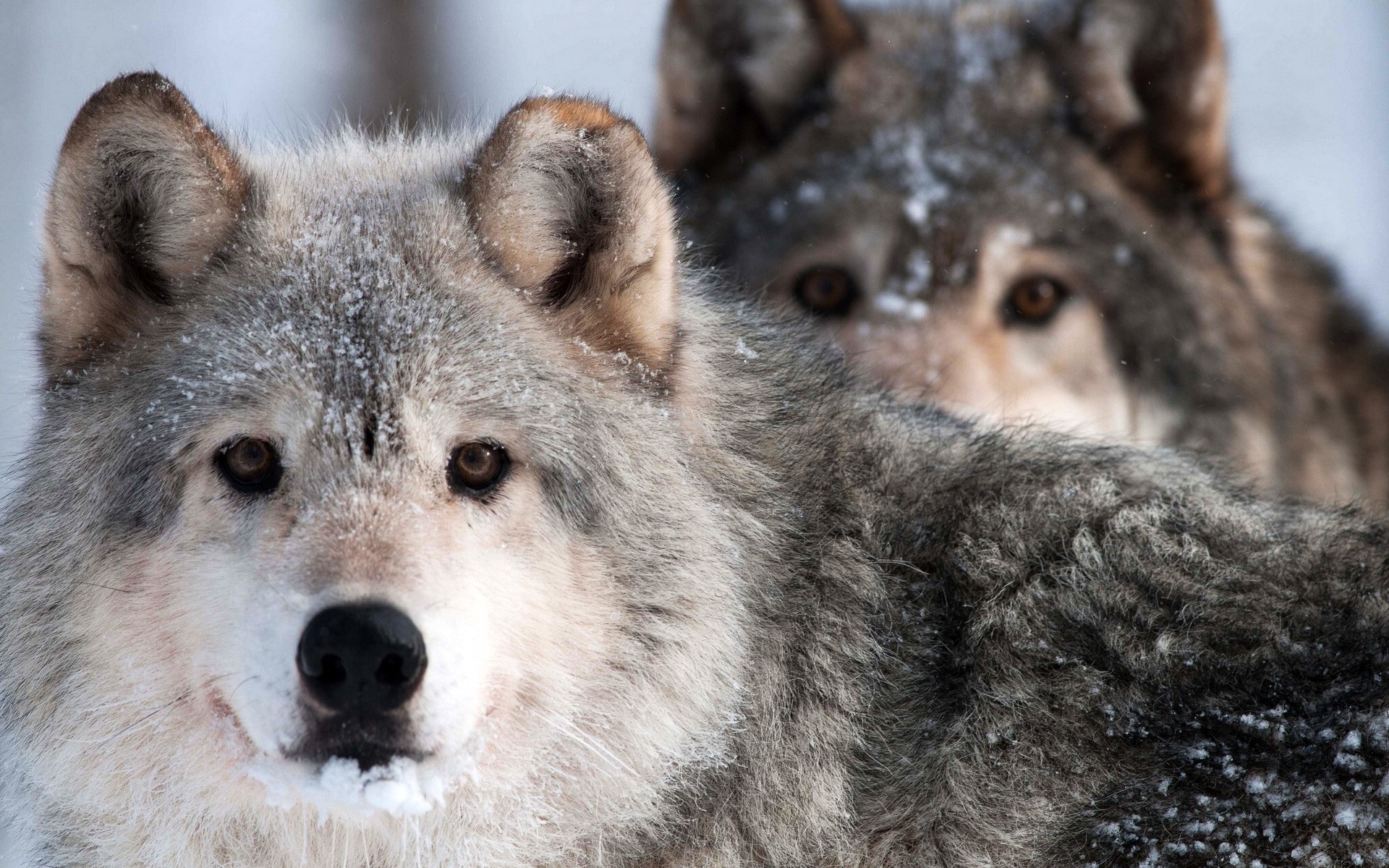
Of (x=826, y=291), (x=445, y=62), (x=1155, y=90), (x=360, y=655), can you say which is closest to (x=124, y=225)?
(x=360, y=655)

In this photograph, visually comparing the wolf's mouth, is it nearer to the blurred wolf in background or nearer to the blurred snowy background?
the blurred wolf in background

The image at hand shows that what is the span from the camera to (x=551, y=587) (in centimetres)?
284

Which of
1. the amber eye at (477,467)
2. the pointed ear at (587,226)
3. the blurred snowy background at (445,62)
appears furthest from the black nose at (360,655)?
the blurred snowy background at (445,62)

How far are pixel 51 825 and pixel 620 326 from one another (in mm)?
1824

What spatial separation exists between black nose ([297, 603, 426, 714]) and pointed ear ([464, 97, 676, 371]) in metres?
0.91

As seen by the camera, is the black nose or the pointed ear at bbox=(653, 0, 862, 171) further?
the pointed ear at bbox=(653, 0, 862, 171)

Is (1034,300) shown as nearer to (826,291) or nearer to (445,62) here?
(826,291)

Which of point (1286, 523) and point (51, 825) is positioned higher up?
point (1286, 523)

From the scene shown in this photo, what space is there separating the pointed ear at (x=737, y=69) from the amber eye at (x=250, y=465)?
3.43 metres

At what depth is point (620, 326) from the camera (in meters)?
3.12

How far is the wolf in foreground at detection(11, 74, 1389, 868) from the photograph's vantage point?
8.79 feet

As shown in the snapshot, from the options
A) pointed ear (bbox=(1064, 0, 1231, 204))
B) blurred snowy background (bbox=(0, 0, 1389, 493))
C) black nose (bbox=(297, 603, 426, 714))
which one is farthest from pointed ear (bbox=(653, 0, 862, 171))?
black nose (bbox=(297, 603, 426, 714))

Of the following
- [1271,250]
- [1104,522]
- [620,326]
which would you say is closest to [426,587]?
[620,326]

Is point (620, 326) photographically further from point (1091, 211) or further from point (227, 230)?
point (1091, 211)
